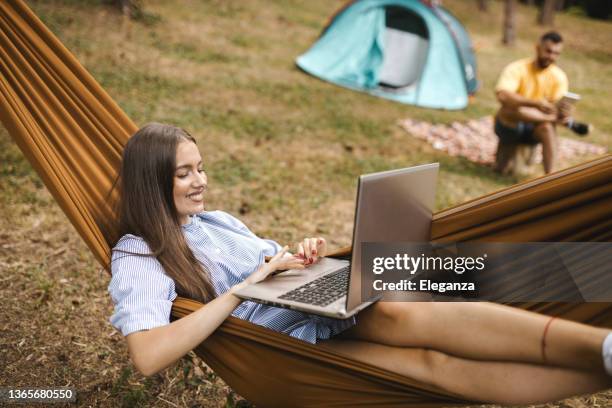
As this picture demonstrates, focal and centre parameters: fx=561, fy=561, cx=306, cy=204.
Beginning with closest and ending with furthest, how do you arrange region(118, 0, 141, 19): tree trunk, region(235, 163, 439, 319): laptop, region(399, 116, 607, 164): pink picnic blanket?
region(235, 163, 439, 319): laptop
region(399, 116, 607, 164): pink picnic blanket
region(118, 0, 141, 19): tree trunk

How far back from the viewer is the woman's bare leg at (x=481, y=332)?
1.09 m

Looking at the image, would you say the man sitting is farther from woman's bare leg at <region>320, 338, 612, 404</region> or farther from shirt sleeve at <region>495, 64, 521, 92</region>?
woman's bare leg at <region>320, 338, 612, 404</region>

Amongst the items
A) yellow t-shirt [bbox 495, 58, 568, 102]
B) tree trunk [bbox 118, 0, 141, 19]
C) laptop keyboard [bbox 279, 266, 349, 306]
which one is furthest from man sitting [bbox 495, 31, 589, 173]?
tree trunk [bbox 118, 0, 141, 19]

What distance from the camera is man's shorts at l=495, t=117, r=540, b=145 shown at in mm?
4203

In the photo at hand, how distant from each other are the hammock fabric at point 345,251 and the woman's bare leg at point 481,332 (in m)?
0.11

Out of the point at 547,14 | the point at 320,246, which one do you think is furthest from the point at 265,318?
the point at 547,14

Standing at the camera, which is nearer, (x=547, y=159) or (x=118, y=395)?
(x=118, y=395)

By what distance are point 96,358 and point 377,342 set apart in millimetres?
1109

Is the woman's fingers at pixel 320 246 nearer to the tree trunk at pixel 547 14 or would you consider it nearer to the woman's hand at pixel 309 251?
the woman's hand at pixel 309 251

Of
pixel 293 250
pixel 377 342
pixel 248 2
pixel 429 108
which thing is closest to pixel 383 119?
pixel 429 108

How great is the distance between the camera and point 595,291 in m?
1.46

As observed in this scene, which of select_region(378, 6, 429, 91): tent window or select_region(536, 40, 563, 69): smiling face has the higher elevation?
select_region(536, 40, 563, 69): smiling face

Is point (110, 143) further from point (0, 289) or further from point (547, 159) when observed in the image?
point (547, 159)

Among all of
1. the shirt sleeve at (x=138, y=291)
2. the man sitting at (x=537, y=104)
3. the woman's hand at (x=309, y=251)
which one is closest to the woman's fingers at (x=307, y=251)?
the woman's hand at (x=309, y=251)
